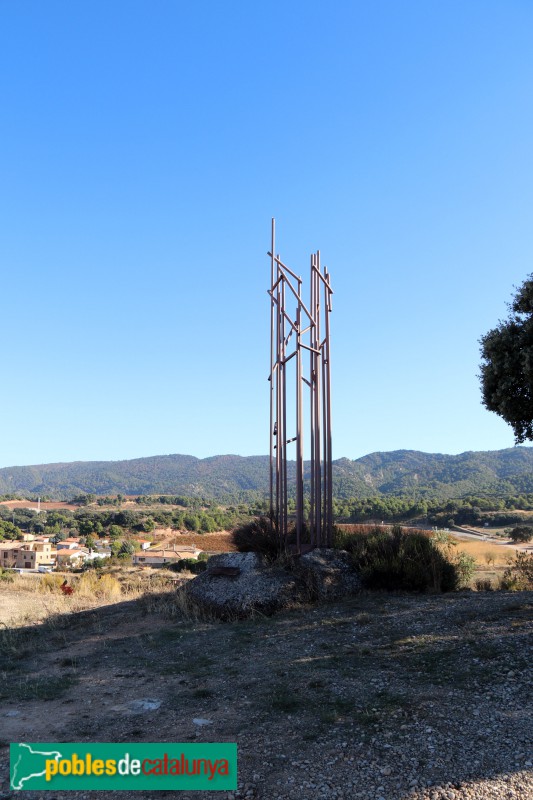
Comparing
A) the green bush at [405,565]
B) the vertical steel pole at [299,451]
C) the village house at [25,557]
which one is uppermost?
the vertical steel pole at [299,451]

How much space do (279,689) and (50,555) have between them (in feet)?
129

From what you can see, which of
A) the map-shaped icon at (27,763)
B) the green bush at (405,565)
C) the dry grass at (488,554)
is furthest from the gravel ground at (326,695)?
the dry grass at (488,554)

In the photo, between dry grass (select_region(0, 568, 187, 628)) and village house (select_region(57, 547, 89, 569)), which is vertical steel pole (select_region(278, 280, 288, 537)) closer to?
dry grass (select_region(0, 568, 187, 628))

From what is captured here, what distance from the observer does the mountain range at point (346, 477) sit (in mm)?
88938

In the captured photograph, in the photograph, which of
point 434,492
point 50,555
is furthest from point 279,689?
point 434,492

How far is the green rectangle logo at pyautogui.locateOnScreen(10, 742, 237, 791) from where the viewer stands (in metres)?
4.38

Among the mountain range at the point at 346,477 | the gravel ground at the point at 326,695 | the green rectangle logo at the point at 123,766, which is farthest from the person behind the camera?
the mountain range at the point at 346,477

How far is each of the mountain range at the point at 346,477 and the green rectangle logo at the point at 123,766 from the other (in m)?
62.5

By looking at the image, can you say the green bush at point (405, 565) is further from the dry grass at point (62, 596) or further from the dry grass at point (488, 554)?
the dry grass at point (488, 554)

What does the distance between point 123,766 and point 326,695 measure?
2.11 meters

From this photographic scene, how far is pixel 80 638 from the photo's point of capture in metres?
9.93

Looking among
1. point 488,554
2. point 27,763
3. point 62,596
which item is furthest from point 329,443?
point 27,763

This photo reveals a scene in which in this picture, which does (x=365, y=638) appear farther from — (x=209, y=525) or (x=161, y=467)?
(x=161, y=467)

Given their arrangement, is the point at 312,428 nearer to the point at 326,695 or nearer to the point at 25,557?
the point at 326,695
